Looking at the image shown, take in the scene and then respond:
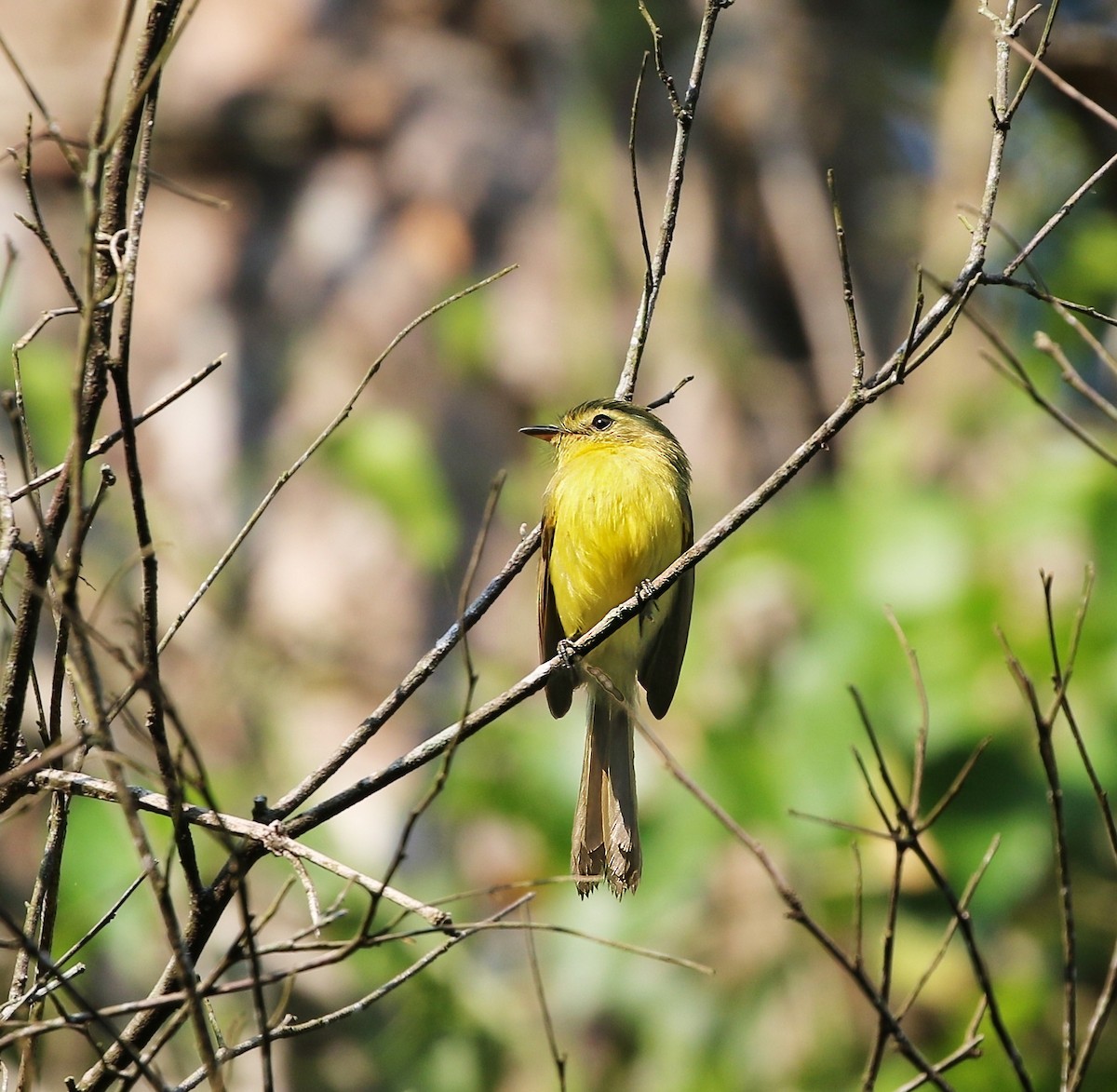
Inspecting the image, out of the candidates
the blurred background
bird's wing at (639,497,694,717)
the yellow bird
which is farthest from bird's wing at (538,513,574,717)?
the blurred background

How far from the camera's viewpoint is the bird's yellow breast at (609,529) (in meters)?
4.14

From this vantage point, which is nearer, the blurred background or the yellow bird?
the yellow bird

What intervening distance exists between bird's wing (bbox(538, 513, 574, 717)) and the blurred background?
15.5 inches

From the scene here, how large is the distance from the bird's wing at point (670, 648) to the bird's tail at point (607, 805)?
0.59ft

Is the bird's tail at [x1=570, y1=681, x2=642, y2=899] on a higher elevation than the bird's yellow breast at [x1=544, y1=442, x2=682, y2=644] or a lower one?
lower

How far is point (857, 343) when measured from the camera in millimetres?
2391

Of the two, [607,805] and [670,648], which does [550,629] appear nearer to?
[670,648]

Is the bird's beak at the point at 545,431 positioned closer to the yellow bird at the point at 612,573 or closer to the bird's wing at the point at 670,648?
the yellow bird at the point at 612,573

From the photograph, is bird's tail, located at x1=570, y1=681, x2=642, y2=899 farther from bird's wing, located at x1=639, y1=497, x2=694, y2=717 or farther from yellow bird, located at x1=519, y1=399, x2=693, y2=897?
bird's wing, located at x1=639, y1=497, x2=694, y2=717

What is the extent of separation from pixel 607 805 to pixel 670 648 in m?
0.70

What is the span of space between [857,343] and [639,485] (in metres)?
1.82

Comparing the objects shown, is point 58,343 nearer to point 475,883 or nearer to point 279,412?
point 279,412

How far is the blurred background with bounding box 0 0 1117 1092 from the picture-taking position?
456 centimetres

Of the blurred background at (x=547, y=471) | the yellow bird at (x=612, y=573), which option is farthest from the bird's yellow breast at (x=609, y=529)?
the blurred background at (x=547, y=471)
